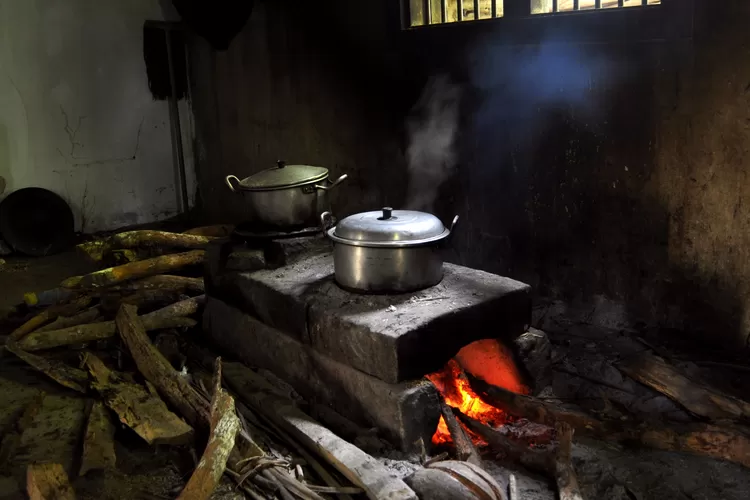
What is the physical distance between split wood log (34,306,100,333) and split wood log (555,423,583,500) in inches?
156

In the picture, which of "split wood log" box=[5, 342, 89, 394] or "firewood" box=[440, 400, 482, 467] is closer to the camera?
"firewood" box=[440, 400, 482, 467]

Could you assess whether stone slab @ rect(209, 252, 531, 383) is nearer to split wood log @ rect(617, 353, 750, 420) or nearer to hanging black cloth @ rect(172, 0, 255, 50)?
split wood log @ rect(617, 353, 750, 420)

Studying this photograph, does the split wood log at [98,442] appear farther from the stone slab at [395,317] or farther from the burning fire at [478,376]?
the burning fire at [478,376]

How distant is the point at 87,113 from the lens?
8.30m

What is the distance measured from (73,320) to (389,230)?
127 inches

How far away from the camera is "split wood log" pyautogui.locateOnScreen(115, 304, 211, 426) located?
3.86 m

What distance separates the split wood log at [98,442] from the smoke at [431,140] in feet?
10.2

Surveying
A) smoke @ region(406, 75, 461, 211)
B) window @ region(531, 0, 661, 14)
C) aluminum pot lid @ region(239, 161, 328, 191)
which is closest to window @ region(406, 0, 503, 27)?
window @ region(531, 0, 661, 14)

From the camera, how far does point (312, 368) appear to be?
4.01m

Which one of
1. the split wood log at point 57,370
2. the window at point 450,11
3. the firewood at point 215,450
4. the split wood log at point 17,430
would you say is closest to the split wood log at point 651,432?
the firewood at point 215,450

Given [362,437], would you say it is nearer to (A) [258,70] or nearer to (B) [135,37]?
(A) [258,70]

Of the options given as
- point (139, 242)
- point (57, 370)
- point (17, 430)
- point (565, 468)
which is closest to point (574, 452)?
point (565, 468)

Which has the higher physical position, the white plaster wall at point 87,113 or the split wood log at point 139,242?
the white plaster wall at point 87,113

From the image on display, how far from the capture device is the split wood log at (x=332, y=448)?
2949 mm
